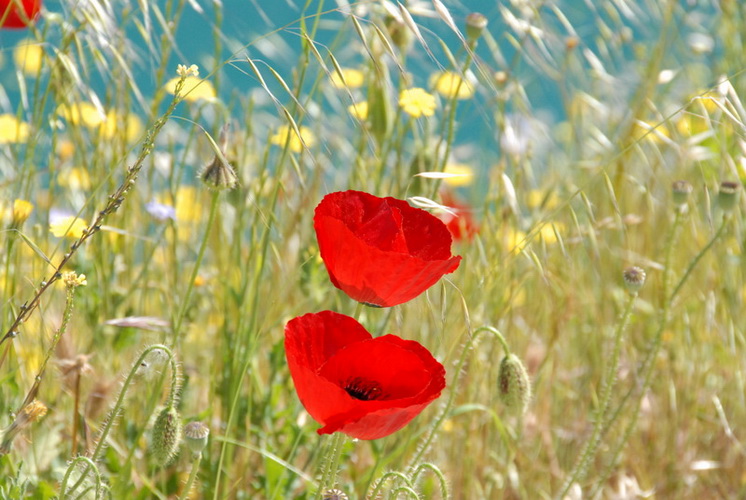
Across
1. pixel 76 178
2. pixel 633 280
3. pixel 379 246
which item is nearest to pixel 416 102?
pixel 633 280

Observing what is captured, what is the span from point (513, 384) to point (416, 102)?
0.55 m

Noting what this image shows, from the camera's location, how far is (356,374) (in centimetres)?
97

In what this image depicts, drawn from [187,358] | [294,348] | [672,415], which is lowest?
[672,415]

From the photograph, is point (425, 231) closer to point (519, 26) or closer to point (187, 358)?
point (519, 26)

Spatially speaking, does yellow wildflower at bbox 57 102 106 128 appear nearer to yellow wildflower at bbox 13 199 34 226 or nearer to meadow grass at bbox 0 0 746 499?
meadow grass at bbox 0 0 746 499

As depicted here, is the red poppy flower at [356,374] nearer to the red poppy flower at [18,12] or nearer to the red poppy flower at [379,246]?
the red poppy flower at [379,246]

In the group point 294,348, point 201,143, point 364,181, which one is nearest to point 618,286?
point 364,181

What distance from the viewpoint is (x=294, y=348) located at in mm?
894

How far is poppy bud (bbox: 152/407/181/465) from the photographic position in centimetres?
102

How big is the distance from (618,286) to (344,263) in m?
1.32

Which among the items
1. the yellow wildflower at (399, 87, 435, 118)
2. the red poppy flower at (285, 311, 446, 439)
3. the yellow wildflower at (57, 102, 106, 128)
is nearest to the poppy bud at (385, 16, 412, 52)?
the yellow wildflower at (399, 87, 435, 118)

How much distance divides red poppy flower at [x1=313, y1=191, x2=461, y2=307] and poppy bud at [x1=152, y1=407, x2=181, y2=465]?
24 cm

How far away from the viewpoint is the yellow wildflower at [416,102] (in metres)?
1.53

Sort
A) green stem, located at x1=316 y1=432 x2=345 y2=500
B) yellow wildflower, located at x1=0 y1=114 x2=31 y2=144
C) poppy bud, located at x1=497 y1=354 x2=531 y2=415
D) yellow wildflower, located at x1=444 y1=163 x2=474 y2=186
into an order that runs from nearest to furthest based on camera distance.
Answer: green stem, located at x1=316 y1=432 x2=345 y2=500, poppy bud, located at x1=497 y1=354 x2=531 y2=415, yellow wildflower, located at x1=0 y1=114 x2=31 y2=144, yellow wildflower, located at x1=444 y1=163 x2=474 y2=186
